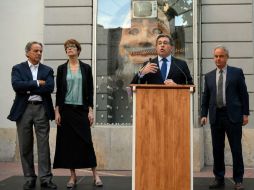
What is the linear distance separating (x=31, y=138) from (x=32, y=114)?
1.24ft

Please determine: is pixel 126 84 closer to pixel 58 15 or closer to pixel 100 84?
pixel 100 84

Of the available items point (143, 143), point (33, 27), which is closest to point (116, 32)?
point (33, 27)

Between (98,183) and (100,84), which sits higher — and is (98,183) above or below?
below

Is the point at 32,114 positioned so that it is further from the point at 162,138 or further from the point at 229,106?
the point at 229,106

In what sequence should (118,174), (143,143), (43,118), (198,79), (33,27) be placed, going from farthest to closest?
(33,27) < (198,79) < (118,174) < (43,118) < (143,143)

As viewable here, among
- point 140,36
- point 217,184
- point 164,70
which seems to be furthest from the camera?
point 140,36

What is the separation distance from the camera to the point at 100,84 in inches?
398

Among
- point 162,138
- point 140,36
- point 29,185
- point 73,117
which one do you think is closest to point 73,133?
point 73,117

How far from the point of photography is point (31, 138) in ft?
22.9

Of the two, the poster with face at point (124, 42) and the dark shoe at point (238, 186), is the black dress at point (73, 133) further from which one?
the poster with face at point (124, 42)

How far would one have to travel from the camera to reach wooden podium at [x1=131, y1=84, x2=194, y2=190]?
5363mm

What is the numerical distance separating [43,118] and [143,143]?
82.8 inches

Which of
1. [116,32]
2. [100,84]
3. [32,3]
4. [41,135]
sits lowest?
[41,135]

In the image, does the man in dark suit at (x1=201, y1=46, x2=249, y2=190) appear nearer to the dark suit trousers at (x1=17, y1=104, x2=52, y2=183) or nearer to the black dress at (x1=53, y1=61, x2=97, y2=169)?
the black dress at (x1=53, y1=61, x2=97, y2=169)
